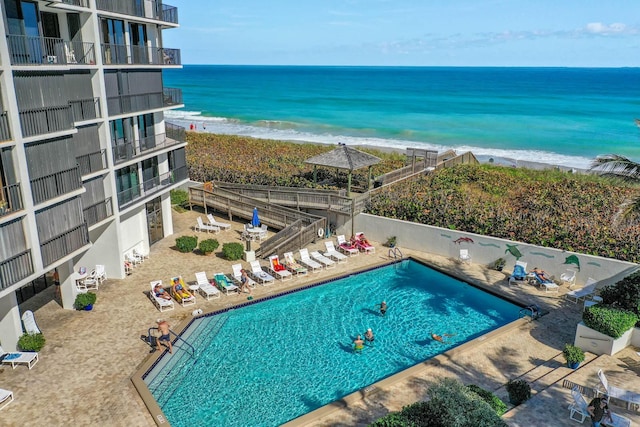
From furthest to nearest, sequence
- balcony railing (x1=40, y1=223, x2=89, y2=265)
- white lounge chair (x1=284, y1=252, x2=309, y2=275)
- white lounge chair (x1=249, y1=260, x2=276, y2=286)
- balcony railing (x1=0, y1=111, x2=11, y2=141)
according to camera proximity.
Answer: white lounge chair (x1=284, y1=252, x2=309, y2=275), white lounge chair (x1=249, y1=260, x2=276, y2=286), balcony railing (x1=40, y1=223, x2=89, y2=265), balcony railing (x1=0, y1=111, x2=11, y2=141)

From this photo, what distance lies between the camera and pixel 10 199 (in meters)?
14.2

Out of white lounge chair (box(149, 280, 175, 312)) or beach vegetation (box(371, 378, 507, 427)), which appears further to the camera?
white lounge chair (box(149, 280, 175, 312))

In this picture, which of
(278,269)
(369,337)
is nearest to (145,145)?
(278,269)

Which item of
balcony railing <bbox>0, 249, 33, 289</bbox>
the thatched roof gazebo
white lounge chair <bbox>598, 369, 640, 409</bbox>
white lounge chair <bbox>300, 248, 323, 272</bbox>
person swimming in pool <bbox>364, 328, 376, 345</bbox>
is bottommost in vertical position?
person swimming in pool <bbox>364, 328, 376, 345</bbox>

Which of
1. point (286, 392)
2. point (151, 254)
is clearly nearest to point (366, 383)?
point (286, 392)

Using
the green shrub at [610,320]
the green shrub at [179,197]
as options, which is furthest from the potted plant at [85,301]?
the green shrub at [610,320]

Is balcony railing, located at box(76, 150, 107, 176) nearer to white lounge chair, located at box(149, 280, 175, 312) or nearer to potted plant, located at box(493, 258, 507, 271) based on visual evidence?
white lounge chair, located at box(149, 280, 175, 312)

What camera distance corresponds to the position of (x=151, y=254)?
2456cm

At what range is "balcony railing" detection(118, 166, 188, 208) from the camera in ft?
73.2

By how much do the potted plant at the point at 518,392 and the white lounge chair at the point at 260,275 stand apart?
→ 11.2 metres

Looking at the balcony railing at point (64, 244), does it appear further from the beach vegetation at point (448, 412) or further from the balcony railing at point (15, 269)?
the beach vegetation at point (448, 412)

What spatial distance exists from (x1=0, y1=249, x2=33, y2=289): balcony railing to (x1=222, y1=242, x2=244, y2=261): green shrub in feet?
31.8

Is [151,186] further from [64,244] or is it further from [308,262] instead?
[308,262]

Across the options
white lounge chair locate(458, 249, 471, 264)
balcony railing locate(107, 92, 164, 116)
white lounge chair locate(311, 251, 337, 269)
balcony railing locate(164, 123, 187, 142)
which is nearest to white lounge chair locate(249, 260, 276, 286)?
white lounge chair locate(311, 251, 337, 269)
